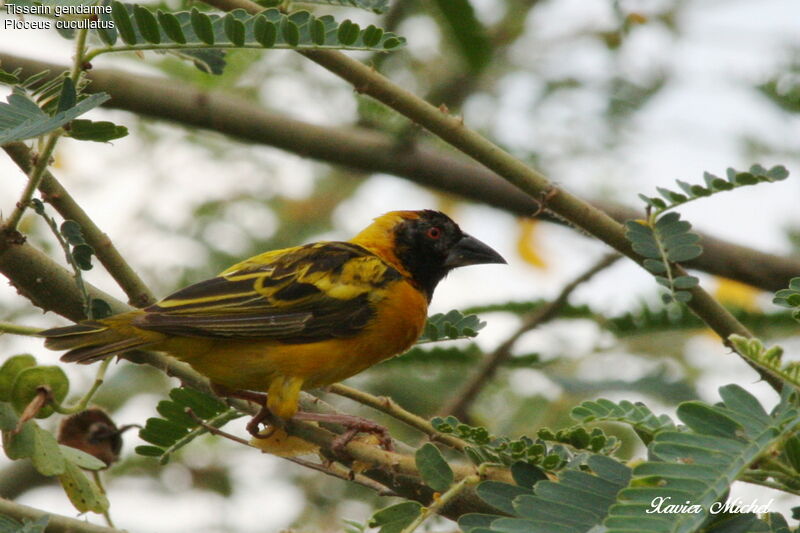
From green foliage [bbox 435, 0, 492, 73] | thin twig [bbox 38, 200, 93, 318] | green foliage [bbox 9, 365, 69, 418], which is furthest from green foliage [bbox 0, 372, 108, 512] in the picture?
green foliage [bbox 435, 0, 492, 73]

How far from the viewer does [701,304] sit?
288 cm

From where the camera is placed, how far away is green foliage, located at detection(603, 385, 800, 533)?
1.72m

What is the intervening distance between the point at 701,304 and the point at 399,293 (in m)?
1.49

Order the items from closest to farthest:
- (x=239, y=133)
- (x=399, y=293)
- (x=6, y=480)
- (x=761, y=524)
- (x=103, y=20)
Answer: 1. (x=761, y=524)
2. (x=103, y=20)
3. (x=399, y=293)
4. (x=6, y=480)
5. (x=239, y=133)

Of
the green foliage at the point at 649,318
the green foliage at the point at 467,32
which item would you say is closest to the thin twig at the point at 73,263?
the green foliage at the point at 649,318

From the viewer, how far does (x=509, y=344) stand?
4.28m

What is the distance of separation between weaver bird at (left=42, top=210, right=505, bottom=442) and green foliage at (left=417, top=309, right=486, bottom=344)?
0.50 meters

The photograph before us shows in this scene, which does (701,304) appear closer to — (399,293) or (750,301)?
(399,293)

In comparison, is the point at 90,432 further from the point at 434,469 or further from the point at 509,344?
the point at 509,344

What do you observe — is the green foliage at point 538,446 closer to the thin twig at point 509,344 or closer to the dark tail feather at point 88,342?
the dark tail feather at point 88,342

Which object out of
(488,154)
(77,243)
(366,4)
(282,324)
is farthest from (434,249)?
(77,243)

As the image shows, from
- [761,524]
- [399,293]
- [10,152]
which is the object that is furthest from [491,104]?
[761,524]

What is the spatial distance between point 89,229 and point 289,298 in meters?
1.20

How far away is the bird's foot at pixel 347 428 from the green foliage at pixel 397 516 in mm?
331
